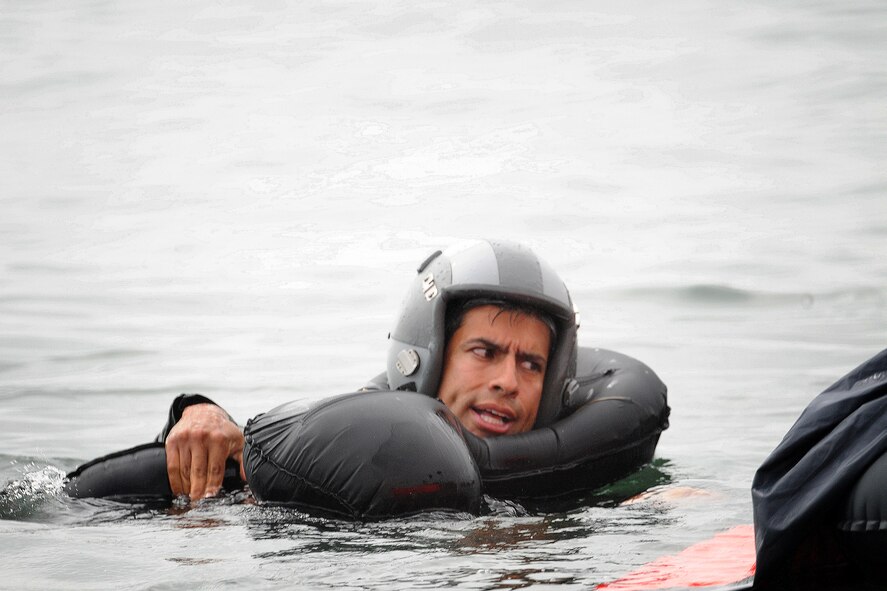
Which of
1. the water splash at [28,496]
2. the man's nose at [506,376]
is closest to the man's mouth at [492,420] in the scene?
the man's nose at [506,376]

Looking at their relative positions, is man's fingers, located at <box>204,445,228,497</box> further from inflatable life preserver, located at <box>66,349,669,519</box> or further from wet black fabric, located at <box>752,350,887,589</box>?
wet black fabric, located at <box>752,350,887,589</box>

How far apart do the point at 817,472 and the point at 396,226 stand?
1951cm

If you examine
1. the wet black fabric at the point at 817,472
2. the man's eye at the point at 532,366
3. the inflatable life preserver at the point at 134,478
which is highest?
the wet black fabric at the point at 817,472

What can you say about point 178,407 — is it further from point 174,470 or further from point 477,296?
point 477,296

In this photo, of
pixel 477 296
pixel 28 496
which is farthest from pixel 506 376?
pixel 28 496

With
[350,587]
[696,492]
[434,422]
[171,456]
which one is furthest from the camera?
[696,492]

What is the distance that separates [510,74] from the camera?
4075 cm

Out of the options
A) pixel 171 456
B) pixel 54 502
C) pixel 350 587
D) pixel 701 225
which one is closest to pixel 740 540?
pixel 350 587

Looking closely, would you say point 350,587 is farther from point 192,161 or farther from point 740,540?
point 192,161

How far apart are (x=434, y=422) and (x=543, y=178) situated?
71.9 ft

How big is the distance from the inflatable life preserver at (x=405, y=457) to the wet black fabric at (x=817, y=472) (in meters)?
1.71

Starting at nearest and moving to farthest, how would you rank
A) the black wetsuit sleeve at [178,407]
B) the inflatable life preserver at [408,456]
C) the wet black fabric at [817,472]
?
1. the wet black fabric at [817,472]
2. the inflatable life preserver at [408,456]
3. the black wetsuit sleeve at [178,407]

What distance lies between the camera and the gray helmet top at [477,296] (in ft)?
18.9

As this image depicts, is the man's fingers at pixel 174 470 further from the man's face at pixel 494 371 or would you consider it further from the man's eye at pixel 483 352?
the man's eye at pixel 483 352
